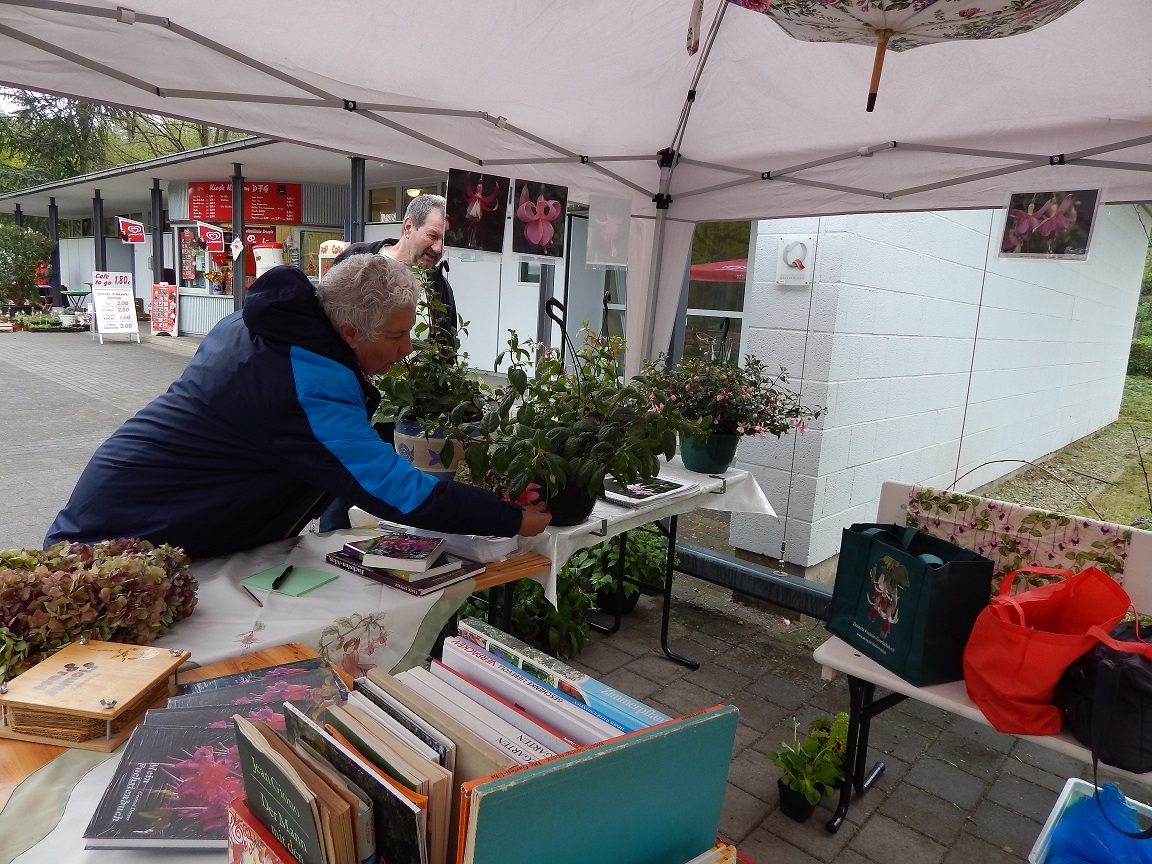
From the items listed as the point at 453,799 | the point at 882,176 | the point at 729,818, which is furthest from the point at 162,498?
the point at 882,176

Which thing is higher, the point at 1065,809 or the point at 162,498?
the point at 162,498

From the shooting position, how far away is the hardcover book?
960 mm

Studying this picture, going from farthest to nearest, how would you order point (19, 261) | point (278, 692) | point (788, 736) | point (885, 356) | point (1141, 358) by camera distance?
point (19, 261) → point (1141, 358) → point (885, 356) → point (788, 736) → point (278, 692)

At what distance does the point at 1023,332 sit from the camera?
252 inches

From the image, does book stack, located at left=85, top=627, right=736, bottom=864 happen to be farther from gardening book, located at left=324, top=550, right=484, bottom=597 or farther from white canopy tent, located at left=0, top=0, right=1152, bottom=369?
white canopy tent, located at left=0, top=0, right=1152, bottom=369

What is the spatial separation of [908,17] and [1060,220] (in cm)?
168

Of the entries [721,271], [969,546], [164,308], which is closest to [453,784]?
[969,546]

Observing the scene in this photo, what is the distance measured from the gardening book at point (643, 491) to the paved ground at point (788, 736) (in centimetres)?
93

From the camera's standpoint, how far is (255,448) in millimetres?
1785

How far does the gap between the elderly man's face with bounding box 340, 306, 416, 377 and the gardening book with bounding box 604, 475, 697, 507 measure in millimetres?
927

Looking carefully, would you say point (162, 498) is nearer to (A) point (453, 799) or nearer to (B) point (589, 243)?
(A) point (453, 799)

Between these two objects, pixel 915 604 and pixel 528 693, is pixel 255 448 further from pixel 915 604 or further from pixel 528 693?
pixel 915 604

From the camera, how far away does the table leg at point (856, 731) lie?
7.54 ft

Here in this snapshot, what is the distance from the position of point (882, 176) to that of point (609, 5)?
1402 mm
